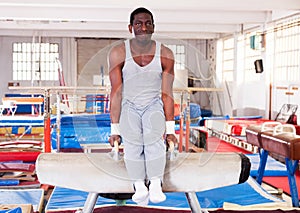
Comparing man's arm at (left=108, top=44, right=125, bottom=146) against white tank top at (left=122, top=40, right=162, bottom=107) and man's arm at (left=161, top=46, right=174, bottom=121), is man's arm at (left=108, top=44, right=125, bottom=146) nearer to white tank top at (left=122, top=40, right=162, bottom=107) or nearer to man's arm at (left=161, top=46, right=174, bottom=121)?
white tank top at (left=122, top=40, right=162, bottom=107)

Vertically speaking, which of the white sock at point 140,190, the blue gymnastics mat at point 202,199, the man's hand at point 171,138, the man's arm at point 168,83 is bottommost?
the blue gymnastics mat at point 202,199

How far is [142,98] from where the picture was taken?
230cm

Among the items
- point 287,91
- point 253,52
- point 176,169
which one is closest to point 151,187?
point 176,169

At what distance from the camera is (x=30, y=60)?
1547 centimetres

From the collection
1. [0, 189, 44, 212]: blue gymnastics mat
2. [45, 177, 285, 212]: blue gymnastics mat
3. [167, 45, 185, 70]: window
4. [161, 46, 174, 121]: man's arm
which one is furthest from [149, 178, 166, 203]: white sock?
[0, 189, 44, 212]: blue gymnastics mat

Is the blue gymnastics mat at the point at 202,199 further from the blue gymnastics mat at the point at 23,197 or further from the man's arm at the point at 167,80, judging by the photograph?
the man's arm at the point at 167,80

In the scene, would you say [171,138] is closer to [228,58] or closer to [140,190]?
[140,190]

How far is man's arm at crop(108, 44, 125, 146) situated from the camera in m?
2.29

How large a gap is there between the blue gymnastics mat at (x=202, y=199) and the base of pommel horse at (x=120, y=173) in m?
1.09

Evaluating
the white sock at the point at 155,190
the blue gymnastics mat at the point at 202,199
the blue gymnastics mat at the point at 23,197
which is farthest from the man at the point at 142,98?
the blue gymnastics mat at the point at 23,197

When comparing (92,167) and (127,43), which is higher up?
(127,43)

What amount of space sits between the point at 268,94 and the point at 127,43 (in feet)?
27.8

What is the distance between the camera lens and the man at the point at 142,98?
2.28 metres

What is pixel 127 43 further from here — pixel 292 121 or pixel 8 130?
pixel 8 130
